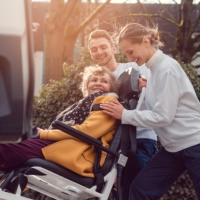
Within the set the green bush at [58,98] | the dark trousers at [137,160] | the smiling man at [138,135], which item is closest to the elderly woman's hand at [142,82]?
the smiling man at [138,135]

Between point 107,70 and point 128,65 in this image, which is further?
point 128,65

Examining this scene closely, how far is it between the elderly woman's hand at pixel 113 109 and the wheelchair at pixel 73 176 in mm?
126

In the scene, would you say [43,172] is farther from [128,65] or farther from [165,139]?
[128,65]

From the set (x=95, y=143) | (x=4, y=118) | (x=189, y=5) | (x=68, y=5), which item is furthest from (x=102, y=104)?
(x=189, y=5)

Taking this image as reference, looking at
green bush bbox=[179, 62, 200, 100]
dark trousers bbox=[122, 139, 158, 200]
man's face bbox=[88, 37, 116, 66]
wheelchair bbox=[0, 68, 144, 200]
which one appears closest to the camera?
wheelchair bbox=[0, 68, 144, 200]

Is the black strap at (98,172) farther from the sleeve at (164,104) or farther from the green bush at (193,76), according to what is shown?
the green bush at (193,76)

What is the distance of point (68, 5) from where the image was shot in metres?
9.59

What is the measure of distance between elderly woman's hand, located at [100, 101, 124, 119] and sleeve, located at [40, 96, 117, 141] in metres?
0.05

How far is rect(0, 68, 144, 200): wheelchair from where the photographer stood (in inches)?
135

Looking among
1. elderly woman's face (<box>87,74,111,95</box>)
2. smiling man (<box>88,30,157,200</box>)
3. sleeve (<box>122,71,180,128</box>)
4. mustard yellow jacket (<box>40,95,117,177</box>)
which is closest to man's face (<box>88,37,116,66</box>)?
smiling man (<box>88,30,157,200</box>)

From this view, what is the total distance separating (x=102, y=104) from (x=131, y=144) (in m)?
0.38

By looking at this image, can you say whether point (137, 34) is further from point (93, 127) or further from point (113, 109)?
point (93, 127)

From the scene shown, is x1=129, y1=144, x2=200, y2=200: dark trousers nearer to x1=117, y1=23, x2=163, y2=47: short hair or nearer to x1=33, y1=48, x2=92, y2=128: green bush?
x1=117, y1=23, x2=163, y2=47: short hair

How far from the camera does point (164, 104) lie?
11.5 feet
